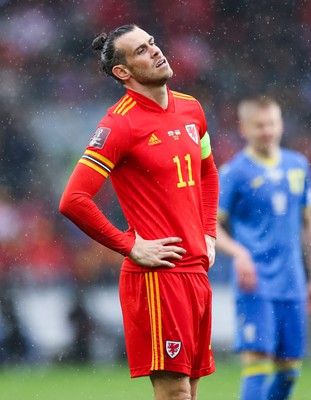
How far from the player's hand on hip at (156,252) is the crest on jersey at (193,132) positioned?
42cm

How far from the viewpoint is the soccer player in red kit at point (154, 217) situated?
4031mm

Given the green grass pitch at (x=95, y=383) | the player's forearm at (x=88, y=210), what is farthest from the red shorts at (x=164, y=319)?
the green grass pitch at (x=95, y=383)

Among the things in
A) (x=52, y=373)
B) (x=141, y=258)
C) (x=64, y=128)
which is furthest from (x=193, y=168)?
(x=64, y=128)

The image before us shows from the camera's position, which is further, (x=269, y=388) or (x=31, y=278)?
(x=31, y=278)

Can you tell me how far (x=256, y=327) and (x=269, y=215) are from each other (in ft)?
2.00

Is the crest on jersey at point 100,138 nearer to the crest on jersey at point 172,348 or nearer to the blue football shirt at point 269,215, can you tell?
the crest on jersey at point 172,348

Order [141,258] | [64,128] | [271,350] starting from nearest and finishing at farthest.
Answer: [141,258]
[271,350]
[64,128]

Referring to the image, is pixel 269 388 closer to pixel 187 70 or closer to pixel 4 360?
pixel 4 360

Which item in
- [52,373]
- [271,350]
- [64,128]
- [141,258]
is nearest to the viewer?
[141,258]

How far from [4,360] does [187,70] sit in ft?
11.2

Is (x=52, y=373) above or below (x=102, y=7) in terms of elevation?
below

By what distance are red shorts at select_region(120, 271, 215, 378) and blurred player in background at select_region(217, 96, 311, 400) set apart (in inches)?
64.8

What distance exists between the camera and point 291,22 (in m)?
11.2

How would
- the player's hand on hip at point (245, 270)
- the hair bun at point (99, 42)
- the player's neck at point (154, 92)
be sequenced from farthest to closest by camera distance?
the player's hand on hip at point (245, 270), the hair bun at point (99, 42), the player's neck at point (154, 92)
